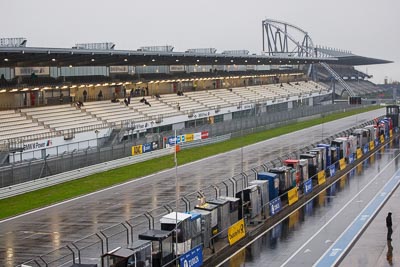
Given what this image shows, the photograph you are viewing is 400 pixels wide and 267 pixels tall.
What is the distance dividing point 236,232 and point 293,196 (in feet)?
31.7

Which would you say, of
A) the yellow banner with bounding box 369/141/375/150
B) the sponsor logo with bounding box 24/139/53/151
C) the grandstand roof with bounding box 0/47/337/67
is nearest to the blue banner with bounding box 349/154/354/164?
the yellow banner with bounding box 369/141/375/150

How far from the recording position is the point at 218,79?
10531cm

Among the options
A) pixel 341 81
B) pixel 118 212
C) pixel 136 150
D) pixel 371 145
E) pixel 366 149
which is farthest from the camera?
pixel 341 81

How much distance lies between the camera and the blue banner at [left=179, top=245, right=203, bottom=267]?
24.6m

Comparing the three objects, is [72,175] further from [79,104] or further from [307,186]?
[79,104]

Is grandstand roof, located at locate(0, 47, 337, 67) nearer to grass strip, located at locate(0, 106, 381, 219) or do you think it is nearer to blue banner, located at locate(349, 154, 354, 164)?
Answer: grass strip, located at locate(0, 106, 381, 219)

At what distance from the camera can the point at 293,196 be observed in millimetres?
38594

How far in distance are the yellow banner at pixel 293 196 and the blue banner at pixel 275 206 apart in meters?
1.55

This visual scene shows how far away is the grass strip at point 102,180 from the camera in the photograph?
129ft

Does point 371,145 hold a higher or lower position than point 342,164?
lower

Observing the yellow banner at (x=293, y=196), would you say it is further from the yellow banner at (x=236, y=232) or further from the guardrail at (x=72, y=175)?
the guardrail at (x=72, y=175)

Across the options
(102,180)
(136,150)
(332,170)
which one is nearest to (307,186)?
(332,170)

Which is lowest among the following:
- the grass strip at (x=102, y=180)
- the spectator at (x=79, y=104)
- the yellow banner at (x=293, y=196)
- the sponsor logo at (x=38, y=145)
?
the grass strip at (x=102, y=180)

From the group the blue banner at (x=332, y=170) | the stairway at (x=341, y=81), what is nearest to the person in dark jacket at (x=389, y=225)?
the blue banner at (x=332, y=170)
